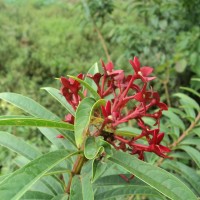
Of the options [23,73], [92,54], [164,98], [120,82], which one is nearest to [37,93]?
[23,73]

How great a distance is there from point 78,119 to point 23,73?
3507 millimetres

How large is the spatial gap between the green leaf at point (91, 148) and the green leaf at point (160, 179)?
0.07 meters

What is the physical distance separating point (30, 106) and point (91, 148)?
24cm

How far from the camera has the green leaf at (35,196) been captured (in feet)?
3.49

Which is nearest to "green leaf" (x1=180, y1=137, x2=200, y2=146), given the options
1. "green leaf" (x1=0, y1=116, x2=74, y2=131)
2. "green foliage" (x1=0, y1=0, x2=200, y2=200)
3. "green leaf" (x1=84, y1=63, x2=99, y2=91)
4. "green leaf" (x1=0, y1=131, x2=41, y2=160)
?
"green foliage" (x1=0, y1=0, x2=200, y2=200)

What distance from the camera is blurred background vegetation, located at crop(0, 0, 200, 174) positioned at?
3.02 meters

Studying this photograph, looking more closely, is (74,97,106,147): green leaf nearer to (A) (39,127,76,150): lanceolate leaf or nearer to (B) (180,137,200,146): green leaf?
(A) (39,127,76,150): lanceolate leaf

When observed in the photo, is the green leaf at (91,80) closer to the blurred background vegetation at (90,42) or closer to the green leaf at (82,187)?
the green leaf at (82,187)

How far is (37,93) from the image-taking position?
3.89 meters

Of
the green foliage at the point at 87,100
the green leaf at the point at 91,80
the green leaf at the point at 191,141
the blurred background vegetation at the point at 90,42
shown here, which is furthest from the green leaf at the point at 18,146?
the blurred background vegetation at the point at 90,42

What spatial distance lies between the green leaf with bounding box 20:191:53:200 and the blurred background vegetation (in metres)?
0.89

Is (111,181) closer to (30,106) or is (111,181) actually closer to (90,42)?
(30,106)

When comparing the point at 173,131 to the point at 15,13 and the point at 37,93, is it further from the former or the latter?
the point at 15,13

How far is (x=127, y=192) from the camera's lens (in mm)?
1036
